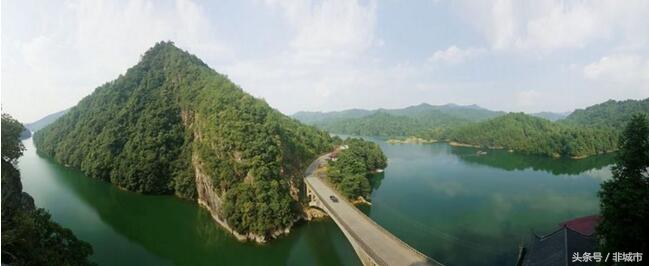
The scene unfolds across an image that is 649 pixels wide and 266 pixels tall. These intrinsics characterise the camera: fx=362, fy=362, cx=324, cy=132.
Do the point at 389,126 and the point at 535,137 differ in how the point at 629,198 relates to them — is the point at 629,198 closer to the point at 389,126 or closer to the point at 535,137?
the point at 535,137

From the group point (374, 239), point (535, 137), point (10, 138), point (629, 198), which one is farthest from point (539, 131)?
point (10, 138)

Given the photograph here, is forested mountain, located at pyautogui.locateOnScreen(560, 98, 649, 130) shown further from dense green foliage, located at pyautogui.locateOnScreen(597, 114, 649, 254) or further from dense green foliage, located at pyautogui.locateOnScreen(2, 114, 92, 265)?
dense green foliage, located at pyautogui.locateOnScreen(2, 114, 92, 265)

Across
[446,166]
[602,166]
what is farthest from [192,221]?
[602,166]

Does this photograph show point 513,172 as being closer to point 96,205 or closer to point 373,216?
point 373,216

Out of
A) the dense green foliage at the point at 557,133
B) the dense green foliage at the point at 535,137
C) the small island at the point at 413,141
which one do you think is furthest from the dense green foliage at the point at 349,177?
the small island at the point at 413,141

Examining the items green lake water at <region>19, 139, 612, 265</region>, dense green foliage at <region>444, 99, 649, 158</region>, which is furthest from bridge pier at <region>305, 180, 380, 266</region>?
dense green foliage at <region>444, 99, 649, 158</region>
